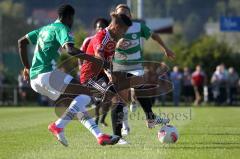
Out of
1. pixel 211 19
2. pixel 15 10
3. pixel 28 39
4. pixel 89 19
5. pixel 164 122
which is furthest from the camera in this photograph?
pixel 211 19

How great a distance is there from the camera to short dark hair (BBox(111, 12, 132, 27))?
40.7ft

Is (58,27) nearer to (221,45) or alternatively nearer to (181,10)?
(221,45)

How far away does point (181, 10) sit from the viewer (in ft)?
458

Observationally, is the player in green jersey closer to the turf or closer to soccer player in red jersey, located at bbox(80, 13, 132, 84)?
the turf

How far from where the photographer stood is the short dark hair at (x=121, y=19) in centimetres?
1240

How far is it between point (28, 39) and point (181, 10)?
12835 cm

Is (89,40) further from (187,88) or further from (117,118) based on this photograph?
(187,88)

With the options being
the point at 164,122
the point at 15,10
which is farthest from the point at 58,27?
the point at 15,10

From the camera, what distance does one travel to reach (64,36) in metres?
11.2

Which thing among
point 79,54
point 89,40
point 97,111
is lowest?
point 97,111

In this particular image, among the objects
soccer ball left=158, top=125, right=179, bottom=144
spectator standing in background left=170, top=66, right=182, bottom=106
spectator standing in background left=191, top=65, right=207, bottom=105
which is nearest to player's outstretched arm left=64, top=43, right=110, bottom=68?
soccer ball left=158, top=125, right=179, bottom=144

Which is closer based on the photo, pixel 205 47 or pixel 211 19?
pixel 205 47

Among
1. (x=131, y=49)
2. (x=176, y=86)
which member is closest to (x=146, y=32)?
(x=131, y=49)

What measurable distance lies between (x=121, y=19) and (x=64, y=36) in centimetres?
154
